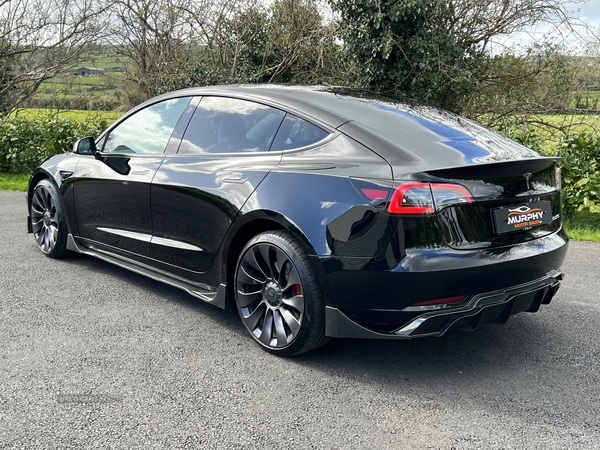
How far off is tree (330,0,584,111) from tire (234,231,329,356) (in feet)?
24.9

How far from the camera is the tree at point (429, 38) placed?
10.3 meters

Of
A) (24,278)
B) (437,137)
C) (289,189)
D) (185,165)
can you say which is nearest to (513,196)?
(437,137)

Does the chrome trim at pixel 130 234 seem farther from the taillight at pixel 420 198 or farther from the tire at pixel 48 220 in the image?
the taillight at pixel 420 198

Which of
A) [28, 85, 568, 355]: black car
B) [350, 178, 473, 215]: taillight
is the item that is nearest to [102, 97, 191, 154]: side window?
[28, 85, 568, 355]: black car

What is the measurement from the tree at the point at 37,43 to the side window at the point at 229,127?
43.8ft

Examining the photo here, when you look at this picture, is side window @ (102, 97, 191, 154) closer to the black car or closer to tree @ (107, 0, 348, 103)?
the black car

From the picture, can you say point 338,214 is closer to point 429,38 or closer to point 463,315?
point 463,315

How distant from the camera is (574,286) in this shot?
16.5ft

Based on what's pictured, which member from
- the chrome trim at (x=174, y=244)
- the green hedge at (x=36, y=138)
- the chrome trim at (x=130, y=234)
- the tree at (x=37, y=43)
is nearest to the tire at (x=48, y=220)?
the chrome trim at (x=130, y=234)

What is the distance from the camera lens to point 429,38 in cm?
1045

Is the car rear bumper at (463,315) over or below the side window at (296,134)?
below

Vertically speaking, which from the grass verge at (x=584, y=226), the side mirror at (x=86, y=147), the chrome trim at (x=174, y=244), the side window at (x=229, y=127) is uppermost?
the side window at (x=229, y=127)

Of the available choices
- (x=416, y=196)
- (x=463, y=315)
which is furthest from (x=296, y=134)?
(x=463, y=315)

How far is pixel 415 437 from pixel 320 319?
0.84 metres
